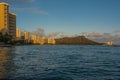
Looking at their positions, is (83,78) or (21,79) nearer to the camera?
(21,79)

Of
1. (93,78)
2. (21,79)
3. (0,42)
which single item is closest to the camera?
(21,79)

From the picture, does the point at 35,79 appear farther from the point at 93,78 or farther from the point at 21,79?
the point at 93,78

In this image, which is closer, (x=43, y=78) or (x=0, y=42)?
(x=43, y=78)

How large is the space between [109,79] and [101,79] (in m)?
0.83

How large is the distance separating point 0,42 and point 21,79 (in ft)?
596

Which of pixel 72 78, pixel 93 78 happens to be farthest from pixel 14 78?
pixel 93 78

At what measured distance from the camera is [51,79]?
78.7ft

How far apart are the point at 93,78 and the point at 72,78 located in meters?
2.14

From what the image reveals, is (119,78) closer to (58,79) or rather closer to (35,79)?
(58,79)

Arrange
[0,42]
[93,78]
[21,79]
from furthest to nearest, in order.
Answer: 1. [0,42]
2. [93,78]
3. [21,79]

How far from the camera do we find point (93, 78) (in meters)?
24.7

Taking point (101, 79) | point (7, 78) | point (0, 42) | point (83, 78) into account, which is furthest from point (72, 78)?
point (0, 42)

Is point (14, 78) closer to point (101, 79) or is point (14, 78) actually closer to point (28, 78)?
point (28, 78)

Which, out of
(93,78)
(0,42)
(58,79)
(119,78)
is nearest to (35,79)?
(58,79)
